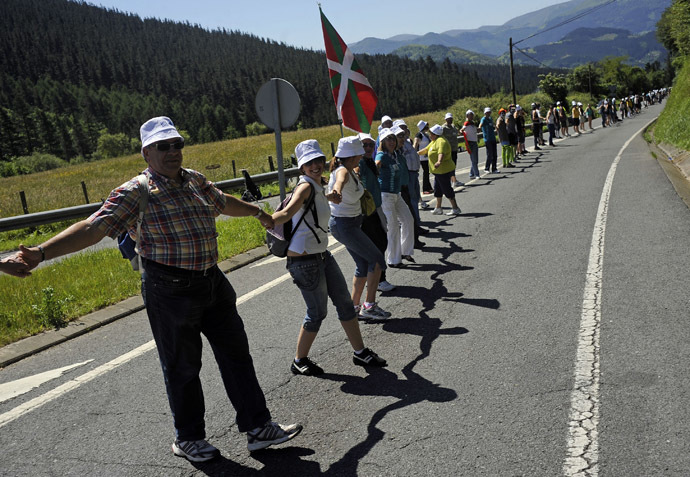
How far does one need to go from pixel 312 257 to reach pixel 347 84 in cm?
433

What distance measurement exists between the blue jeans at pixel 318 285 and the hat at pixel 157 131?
1.54m

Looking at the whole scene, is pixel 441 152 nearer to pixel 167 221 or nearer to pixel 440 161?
pixel 440 161

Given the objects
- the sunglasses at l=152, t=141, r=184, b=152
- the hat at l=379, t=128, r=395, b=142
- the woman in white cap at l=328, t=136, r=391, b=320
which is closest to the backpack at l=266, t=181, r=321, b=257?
the woman in white cap at l=328, t=136, r=391, b=320

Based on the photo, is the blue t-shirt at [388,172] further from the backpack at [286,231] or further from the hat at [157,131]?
the hat at [157,131]

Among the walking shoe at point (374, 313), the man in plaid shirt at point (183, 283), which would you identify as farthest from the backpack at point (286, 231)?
the walking shoe at point (374, 313)

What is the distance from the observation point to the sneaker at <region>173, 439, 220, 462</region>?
366 centimetres

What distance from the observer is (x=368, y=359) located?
4.93 meters

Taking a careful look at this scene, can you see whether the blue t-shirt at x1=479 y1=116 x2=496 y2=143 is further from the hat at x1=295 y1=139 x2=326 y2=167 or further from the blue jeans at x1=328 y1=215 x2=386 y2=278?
Result: the hat at x1=295 y1=139 x2=326 y2=167

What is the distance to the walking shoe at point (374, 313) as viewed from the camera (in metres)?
6.13

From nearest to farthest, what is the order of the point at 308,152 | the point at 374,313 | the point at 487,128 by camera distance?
1. the point at 308,152
2. the point at 374,313
3. the point at 487,128

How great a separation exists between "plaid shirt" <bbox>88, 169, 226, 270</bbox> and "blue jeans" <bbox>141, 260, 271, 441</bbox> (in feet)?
0.27

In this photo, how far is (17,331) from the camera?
6.36 metres

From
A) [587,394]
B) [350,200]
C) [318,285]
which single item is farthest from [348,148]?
[587,394]

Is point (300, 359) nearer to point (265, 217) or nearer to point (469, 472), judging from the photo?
point (265, 217)
